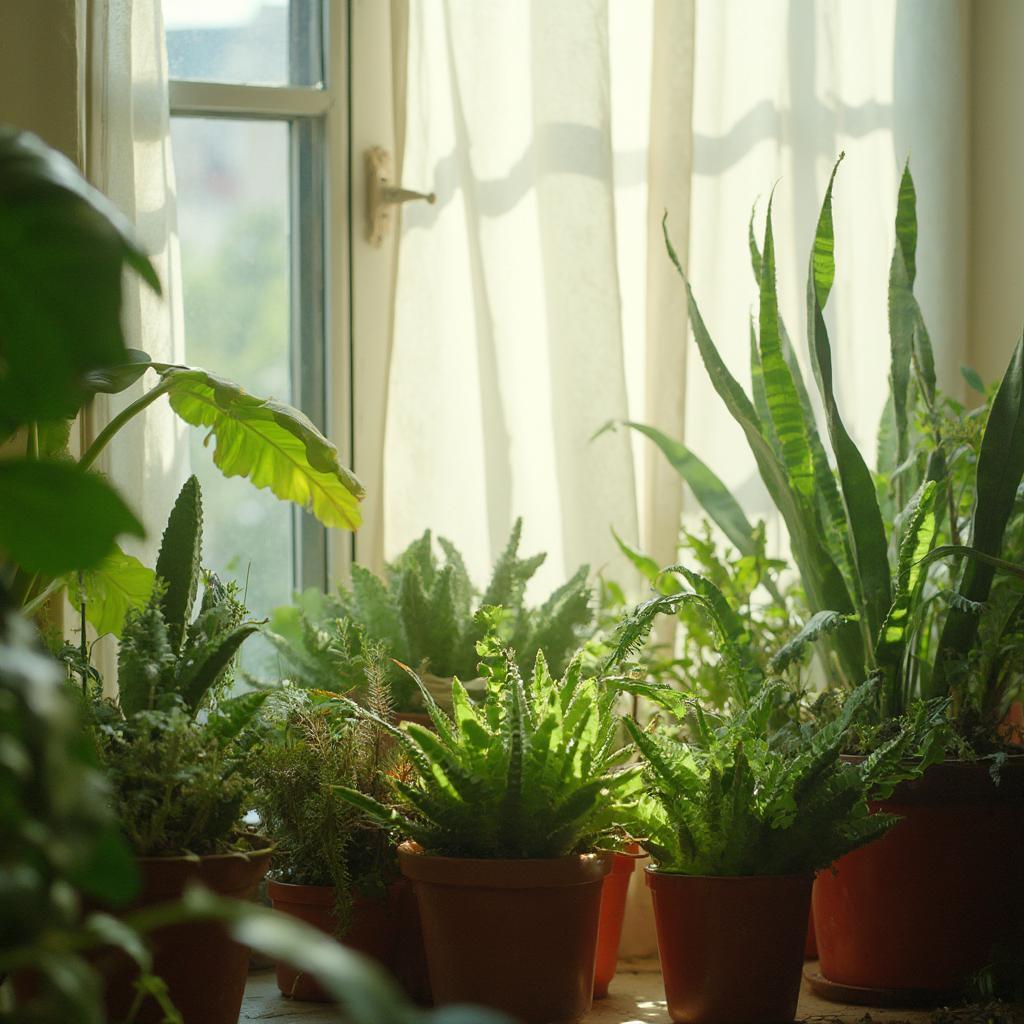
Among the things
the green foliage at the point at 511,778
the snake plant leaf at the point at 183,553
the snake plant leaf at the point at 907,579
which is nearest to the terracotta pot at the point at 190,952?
the green foliage at the point at 511,778

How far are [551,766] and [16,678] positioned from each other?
2.16 ft

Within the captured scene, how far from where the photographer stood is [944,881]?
1.16m

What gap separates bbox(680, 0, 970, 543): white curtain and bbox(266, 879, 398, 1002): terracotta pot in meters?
0.82

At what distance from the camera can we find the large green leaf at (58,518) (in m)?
0.48

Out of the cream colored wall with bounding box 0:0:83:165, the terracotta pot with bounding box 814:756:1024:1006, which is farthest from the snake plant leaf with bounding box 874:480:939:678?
the cream colored wall with bounding box 0:0:83:165

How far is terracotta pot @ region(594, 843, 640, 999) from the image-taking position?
4.08 ft

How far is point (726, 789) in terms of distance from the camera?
1034mm

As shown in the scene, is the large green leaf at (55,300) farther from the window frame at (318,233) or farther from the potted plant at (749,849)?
the window frame at (318,233)

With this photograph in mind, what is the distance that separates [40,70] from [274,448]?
18.7 inches

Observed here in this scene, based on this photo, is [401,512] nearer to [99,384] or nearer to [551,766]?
[99,384]

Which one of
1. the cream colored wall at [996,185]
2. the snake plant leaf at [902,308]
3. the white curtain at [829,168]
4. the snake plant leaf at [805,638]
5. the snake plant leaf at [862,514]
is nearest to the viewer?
the snake plant leaf at [805,638]

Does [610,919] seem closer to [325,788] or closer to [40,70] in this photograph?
[325,788]

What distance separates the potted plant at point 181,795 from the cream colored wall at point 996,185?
4.48 feet

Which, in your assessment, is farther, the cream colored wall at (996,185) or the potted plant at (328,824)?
the cream colored wall at (996,185)
